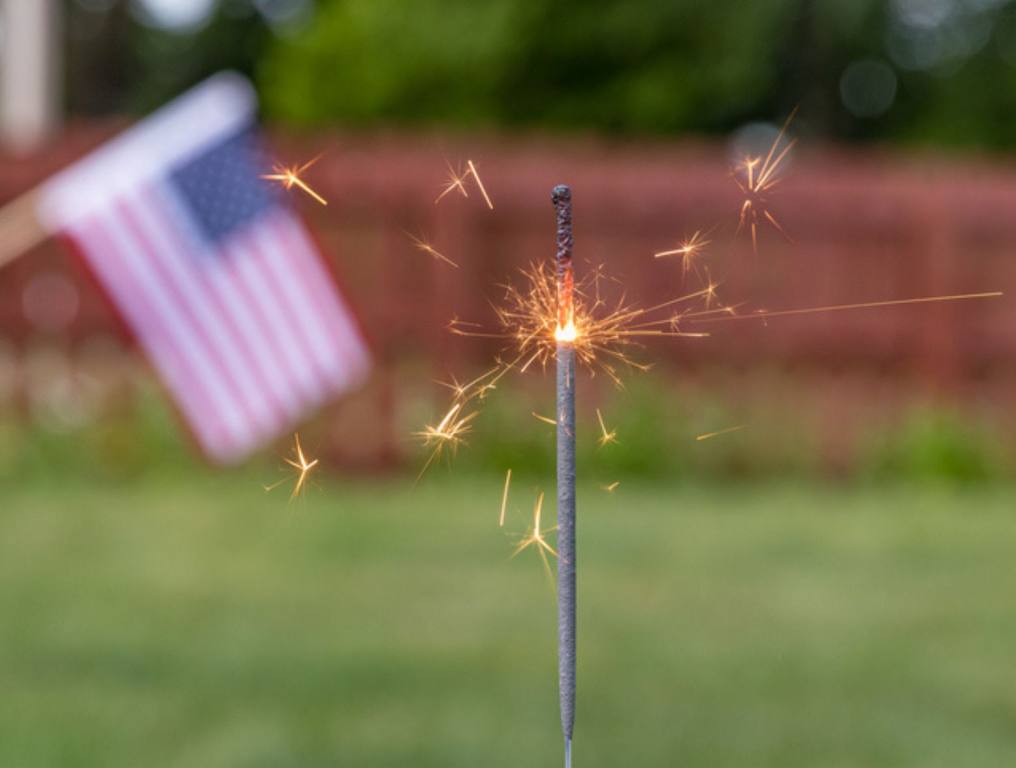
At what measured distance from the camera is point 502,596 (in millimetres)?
5438

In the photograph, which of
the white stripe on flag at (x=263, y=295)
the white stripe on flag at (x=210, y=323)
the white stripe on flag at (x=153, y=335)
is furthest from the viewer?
the white stripe on flag at (x=263, y=295)

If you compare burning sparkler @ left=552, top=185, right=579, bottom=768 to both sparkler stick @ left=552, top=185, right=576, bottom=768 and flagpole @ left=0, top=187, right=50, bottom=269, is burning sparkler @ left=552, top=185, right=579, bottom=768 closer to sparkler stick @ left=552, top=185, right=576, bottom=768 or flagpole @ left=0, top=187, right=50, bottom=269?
sparkler stick @ left=552, top=185, right=576, bottom=768

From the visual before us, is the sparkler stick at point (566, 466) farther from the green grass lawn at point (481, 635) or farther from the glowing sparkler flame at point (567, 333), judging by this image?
the green grass lawn at point (481, 635)

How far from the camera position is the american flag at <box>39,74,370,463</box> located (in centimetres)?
602

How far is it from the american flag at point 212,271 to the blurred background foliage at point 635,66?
1385 centimetres

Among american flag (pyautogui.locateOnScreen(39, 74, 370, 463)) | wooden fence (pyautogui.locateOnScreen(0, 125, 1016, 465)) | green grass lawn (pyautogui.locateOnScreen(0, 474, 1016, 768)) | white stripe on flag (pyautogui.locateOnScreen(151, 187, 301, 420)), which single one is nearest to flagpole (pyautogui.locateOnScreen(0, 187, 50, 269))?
wooden fence (pyautogui.locateOnScreen(0, 125, 1016, 465))

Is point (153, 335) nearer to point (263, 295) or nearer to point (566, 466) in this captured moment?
point (263, 295)

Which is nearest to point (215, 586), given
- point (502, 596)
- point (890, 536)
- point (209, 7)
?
point (502, 596)

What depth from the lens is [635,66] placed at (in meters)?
20.4

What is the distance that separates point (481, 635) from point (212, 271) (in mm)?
2334

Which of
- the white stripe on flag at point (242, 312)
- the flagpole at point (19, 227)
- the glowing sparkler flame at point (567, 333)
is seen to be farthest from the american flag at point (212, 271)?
the glowing sparkler flame at point (567, 333)

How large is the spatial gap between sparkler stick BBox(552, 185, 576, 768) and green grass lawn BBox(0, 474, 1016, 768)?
9.63 ft

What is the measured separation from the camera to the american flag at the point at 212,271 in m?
6.02

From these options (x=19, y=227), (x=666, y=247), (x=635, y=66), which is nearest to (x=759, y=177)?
(x=19, y=227)
